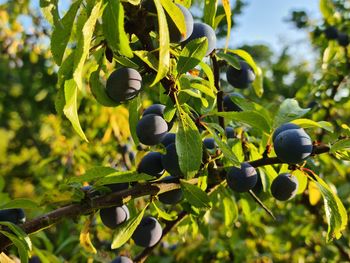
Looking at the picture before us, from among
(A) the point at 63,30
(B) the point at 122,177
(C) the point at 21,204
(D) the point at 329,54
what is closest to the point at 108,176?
(B) the point at 122,177

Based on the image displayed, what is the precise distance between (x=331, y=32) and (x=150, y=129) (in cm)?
169

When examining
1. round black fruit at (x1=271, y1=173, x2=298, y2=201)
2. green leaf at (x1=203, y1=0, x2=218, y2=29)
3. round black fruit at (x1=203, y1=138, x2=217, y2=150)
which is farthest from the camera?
round black fruit at (x1=203, y1=138, x2=217, y2=150)

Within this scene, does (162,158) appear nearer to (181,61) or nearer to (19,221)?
(181,61)

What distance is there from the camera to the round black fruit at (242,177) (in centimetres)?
108

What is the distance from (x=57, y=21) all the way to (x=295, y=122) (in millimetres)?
650

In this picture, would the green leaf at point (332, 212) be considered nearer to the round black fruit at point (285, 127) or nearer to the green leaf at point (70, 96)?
the round black fruit at point (285, 127)

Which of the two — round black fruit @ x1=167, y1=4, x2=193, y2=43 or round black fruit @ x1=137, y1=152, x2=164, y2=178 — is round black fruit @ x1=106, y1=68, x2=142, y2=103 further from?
round black fruit @ x1=137, y1=152, x2=164, y2=178

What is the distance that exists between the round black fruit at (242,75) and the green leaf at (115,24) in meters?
0.63

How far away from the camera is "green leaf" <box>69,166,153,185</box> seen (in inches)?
38.6

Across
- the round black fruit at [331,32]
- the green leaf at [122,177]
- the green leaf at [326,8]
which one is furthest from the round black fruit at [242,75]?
the round black fruit at [331,32]

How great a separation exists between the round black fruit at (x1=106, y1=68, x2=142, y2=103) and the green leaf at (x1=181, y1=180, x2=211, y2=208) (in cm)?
26

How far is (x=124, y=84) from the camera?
88 centimetres

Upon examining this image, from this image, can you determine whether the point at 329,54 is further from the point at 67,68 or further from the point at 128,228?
the point at 67,68

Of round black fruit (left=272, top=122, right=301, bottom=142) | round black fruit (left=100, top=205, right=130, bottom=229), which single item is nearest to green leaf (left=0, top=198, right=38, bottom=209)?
round black fruit (left=100, top=205, right=130, bottom=229)
